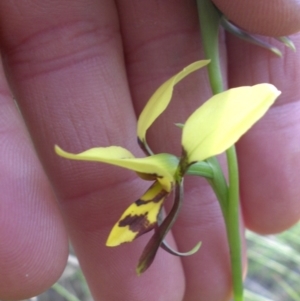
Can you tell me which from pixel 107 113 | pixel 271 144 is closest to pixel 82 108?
pixel 107 113

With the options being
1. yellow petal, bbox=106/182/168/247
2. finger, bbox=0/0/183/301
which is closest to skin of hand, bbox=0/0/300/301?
finger, bbox=0/0/183/301

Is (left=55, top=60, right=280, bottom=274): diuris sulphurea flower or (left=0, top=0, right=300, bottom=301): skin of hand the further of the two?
(left=0, top=0, right=300, bottom=301): skin of hand

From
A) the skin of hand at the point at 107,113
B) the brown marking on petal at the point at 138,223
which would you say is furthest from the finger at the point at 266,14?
the brown marking on petal at the point at 138,223

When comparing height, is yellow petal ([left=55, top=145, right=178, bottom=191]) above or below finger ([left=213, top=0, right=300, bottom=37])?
below

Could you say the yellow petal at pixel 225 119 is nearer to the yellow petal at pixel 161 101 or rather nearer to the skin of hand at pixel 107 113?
the yellow petal at pixel 161 101

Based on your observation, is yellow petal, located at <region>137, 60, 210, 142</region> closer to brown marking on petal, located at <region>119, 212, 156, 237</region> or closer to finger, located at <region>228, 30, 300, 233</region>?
brown marking on petal, located at <region>119, 212, 156, 237</region>

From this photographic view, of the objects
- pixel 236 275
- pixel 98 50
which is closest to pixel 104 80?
pixel 98 50

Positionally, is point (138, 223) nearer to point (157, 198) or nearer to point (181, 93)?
point (157, 198)
